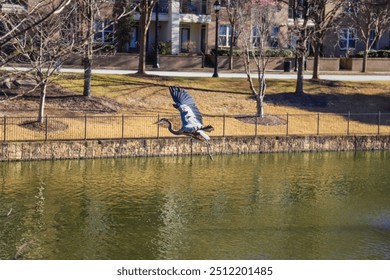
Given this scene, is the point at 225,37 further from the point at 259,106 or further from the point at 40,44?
the point at 40,44

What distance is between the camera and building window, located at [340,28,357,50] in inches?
2952

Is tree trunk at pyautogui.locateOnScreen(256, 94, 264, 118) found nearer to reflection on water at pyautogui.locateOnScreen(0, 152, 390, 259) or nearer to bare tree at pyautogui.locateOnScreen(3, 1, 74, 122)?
reflection on water at pyautogui.locateOnScreen(0, 152, 390, 259)

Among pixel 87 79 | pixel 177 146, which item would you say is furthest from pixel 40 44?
pixel 87 79

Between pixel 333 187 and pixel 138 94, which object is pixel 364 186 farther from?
pixel 138 94

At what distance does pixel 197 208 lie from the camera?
28938mm

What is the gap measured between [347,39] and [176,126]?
126 ft

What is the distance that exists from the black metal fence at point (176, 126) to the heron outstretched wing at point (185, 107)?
1260 cm

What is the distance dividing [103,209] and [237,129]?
1666 centimetres

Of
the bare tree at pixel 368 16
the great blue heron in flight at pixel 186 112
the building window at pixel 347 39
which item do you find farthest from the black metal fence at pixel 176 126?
the building window at pixel 347 39

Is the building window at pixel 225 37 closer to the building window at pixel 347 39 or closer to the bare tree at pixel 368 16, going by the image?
the building window at pixel 347 39

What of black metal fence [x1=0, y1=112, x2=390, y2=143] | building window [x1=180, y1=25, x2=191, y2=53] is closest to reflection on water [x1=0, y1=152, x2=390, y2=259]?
black metal fence [x1=0, y1=112, x2=390, y2=143]

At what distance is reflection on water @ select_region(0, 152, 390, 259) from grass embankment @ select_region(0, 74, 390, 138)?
4645mm

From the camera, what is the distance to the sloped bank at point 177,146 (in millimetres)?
37219

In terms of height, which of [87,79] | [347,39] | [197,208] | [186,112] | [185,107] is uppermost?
[347,39]
